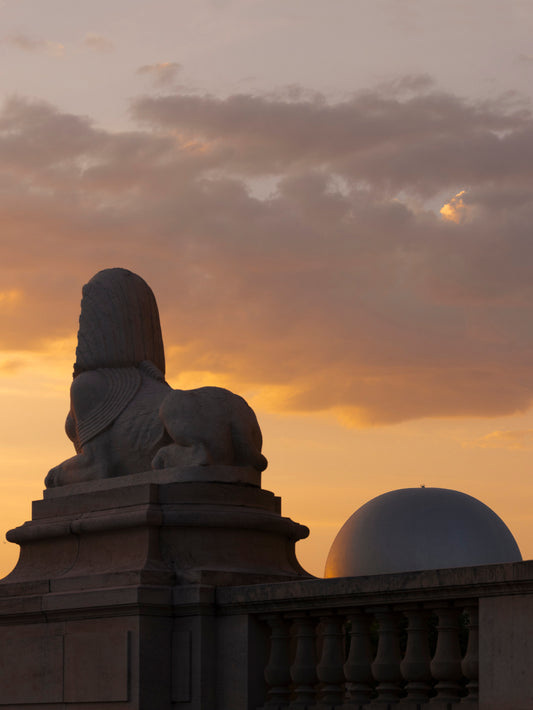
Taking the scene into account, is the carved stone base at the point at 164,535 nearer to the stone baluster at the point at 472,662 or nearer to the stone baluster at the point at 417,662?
the stone baluster at the point at 417,662

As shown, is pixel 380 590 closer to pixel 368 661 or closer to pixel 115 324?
→ pixel 368 661

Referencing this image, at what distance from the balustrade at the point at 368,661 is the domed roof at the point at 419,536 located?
2385 cm

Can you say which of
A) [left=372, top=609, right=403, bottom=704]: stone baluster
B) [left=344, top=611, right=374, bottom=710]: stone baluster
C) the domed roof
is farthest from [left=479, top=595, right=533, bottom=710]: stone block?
the domed roof

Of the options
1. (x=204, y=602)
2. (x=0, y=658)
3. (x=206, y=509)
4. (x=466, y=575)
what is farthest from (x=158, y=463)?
(x=466, y=575)

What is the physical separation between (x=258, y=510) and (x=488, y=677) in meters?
3.53

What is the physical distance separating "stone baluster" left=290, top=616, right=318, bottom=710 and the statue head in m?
3.82

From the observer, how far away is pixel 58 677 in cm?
1148

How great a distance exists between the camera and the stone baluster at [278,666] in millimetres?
10570

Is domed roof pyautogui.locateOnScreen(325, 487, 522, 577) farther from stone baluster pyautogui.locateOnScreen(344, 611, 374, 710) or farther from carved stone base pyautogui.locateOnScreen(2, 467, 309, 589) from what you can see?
stone baluster pyautogui.locateOnScreen(344, 611, 374, 710)

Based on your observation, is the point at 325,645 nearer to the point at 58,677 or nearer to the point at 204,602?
the point at 204,602

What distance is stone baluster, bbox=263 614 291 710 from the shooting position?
1057cm

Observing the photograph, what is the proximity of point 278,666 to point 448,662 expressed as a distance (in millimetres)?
1969

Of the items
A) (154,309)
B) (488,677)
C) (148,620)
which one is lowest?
(488,677)

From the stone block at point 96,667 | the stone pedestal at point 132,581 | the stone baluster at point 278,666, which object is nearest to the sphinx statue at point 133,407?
the stone pedestal at point 132,581
